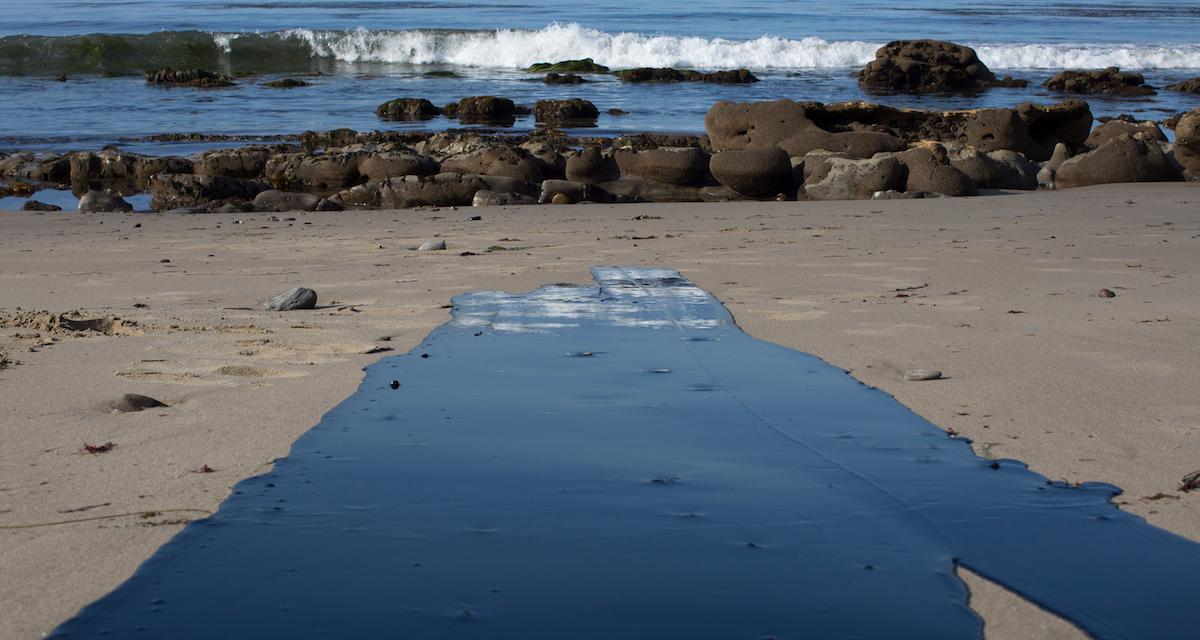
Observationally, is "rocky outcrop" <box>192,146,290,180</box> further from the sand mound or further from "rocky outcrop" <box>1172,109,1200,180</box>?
"rocky outcrop" <box>1172,109,1200,180</box>

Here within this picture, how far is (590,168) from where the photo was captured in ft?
42.9

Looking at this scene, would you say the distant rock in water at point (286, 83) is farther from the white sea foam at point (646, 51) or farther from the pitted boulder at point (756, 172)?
the pitted boulder at point (756, 172)

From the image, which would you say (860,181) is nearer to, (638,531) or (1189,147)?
(1189,147)

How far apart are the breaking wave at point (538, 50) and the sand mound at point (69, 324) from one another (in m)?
36.0

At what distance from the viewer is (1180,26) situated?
2185 inches

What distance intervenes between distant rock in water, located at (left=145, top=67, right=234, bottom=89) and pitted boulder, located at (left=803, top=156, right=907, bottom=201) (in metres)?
23.8

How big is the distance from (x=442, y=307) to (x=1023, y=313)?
2.63 meters

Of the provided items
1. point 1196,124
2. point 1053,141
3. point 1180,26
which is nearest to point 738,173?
point 1196,124

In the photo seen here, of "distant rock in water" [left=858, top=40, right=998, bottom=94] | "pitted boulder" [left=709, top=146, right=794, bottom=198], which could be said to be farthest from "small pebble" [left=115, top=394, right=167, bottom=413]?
"distant rock in water" [left=858, top=40, right=998, bottom=94]

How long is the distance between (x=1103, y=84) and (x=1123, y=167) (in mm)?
22374

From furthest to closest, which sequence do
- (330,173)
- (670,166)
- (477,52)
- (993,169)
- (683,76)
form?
(477,52)
(683,76)
(330,173)
(670,166)
(993,169)

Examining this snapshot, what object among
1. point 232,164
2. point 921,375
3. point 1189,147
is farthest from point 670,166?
point 921,375

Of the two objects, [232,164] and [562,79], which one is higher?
[562,79]

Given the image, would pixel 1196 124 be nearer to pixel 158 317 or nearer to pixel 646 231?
pixel 646 231
